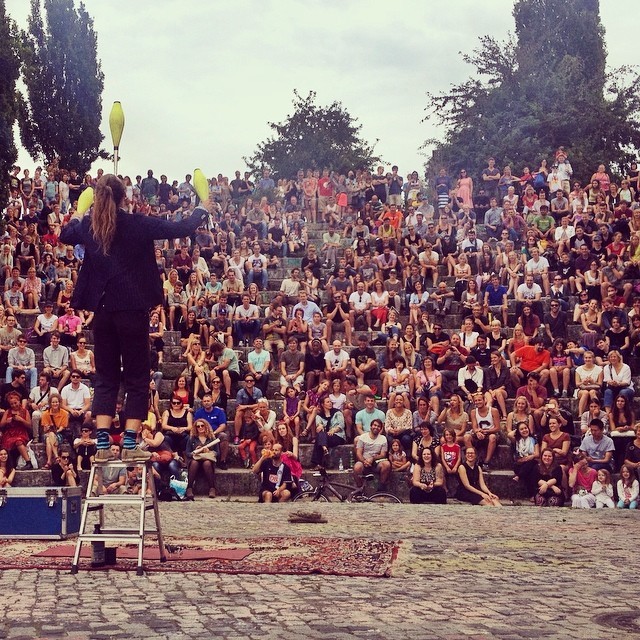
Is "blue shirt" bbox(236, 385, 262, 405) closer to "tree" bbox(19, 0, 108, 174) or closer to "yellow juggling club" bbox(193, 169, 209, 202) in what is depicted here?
"yellow juggling club" bbox(193, 169, 209, 202)

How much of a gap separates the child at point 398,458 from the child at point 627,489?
3.11 m

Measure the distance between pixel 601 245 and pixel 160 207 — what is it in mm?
10856

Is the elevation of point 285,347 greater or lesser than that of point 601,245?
lesser

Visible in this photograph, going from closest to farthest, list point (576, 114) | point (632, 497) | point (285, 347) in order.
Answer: point (632, 497), point (285, 347), point (576, 114)

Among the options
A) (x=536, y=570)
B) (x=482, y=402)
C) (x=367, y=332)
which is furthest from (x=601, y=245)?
(x=536, y=570)

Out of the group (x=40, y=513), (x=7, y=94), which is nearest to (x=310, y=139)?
(x=7, y=94)

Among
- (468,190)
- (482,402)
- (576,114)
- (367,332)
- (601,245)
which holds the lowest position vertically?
(482,402)

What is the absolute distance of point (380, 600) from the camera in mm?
7422

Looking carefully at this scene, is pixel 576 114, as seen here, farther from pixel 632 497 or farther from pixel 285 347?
pixel 632 497

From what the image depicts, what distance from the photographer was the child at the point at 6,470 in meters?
17.9

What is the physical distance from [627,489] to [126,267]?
10.8 m

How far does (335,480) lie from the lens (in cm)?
1842

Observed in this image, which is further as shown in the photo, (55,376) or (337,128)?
(337,128)

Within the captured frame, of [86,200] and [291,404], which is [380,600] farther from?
[291,404]
